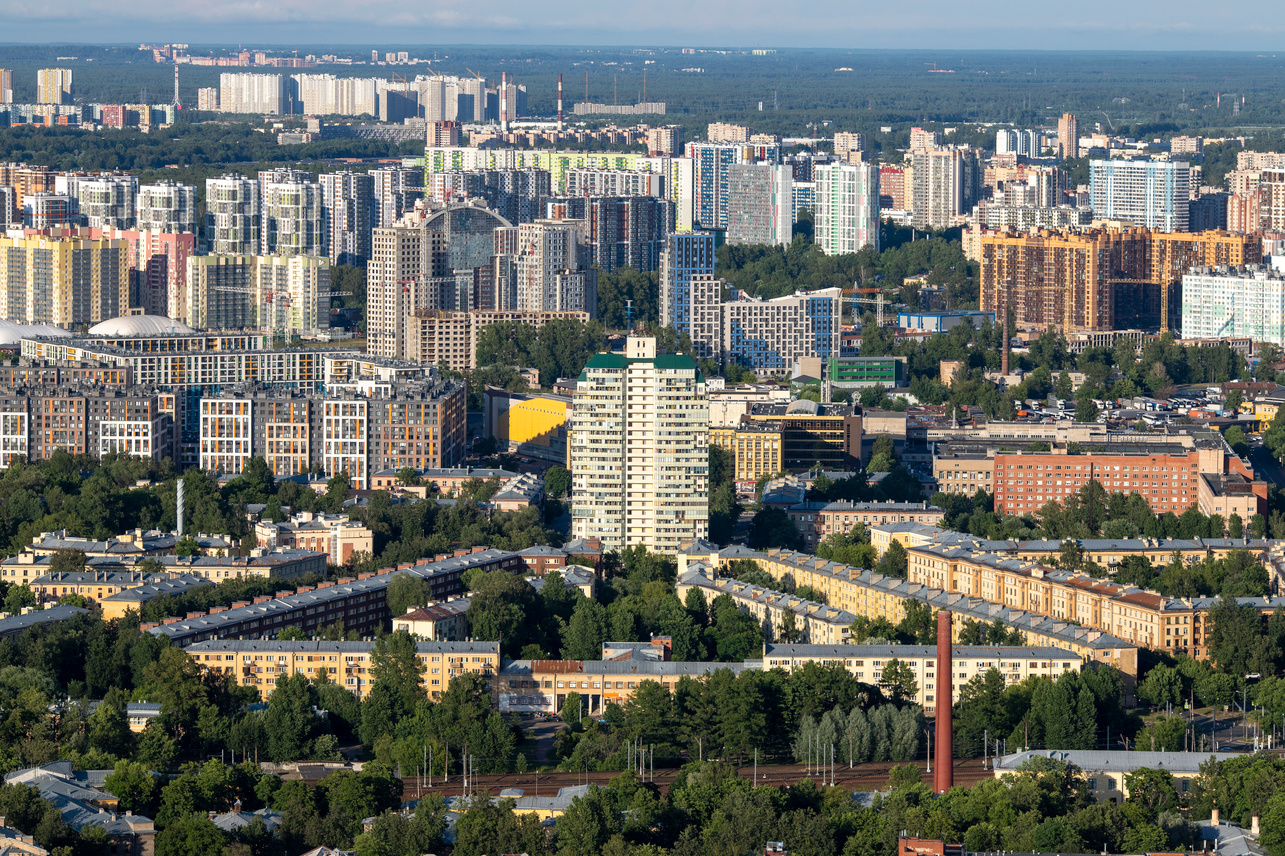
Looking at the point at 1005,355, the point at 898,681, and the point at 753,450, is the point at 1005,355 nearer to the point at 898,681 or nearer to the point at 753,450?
the point at 753,450

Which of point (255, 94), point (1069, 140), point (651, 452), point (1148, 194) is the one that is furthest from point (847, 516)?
point (255, 94)

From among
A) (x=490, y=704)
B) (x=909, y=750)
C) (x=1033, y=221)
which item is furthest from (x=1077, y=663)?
(x=1033, y=221)

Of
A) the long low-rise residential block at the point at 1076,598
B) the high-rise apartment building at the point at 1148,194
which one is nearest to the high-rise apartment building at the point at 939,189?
the high-rise apartment building at the point at 1148,194

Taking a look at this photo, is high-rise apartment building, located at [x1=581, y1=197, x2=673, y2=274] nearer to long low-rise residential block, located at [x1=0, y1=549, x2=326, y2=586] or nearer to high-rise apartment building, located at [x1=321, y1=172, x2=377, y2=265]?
high-rise apartment building, located at [x1=321, y1=172, x2=377, y2=265]

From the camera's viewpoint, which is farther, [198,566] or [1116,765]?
[198,566]

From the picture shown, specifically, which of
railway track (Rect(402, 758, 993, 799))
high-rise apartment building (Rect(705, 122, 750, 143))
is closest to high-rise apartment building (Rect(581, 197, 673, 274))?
high-rise apartment building (Rect(705, 122, 750, 143))

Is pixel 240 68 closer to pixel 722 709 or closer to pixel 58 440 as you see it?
pixel 58 440
